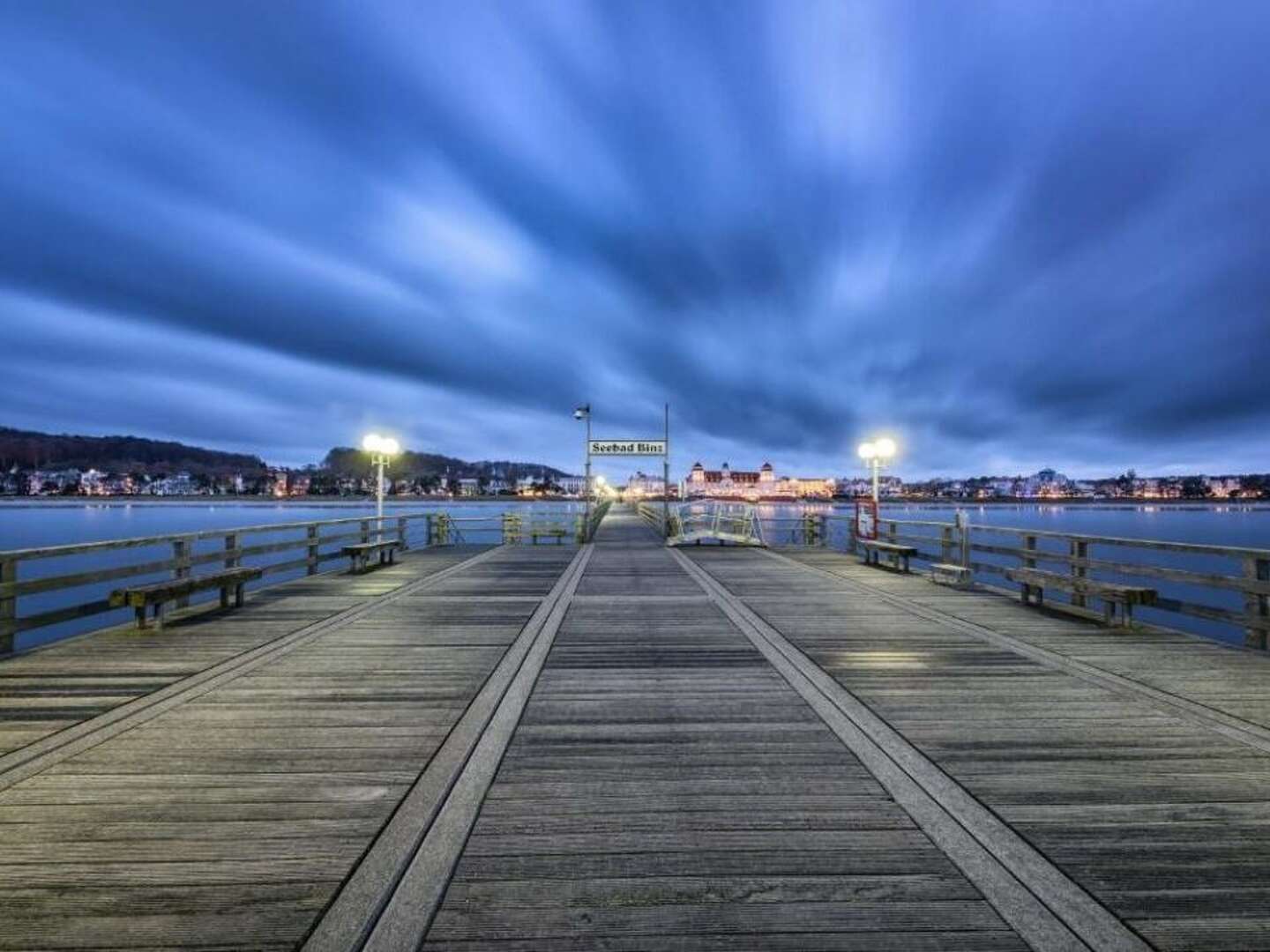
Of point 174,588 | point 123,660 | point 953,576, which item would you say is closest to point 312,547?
point 174,588

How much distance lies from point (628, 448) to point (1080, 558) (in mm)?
16388

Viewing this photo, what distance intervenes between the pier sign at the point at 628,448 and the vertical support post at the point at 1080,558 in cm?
1557

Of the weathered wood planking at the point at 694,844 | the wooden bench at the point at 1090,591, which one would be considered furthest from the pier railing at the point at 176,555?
the wooden bench at the point at 1090,591

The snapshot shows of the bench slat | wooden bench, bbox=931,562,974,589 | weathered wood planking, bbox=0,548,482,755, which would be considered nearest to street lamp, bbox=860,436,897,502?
wooden bench, bbox=931,562,974,589

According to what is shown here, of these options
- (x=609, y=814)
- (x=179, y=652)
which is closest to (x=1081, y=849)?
(x=609, y=814)

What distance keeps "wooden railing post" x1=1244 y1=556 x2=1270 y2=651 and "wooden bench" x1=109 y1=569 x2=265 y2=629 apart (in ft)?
38.7

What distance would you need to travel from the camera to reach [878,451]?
17.0 meters

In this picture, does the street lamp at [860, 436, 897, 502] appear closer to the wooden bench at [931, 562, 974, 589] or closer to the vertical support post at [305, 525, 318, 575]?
the wooden bench at [931, 562, 974, 589]

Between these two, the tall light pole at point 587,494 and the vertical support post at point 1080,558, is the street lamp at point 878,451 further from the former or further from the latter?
the tall light pole at point 587,494

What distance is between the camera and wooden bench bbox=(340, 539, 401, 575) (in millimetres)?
13336

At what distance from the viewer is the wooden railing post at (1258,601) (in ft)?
22.8

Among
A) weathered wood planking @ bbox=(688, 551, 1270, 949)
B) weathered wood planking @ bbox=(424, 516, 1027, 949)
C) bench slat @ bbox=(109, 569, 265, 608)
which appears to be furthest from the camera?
bench slat @ bbox=(109, 569, 265, 608)

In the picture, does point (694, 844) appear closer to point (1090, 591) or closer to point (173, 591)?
point (1090, 591)

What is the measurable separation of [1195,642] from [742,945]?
758cm
